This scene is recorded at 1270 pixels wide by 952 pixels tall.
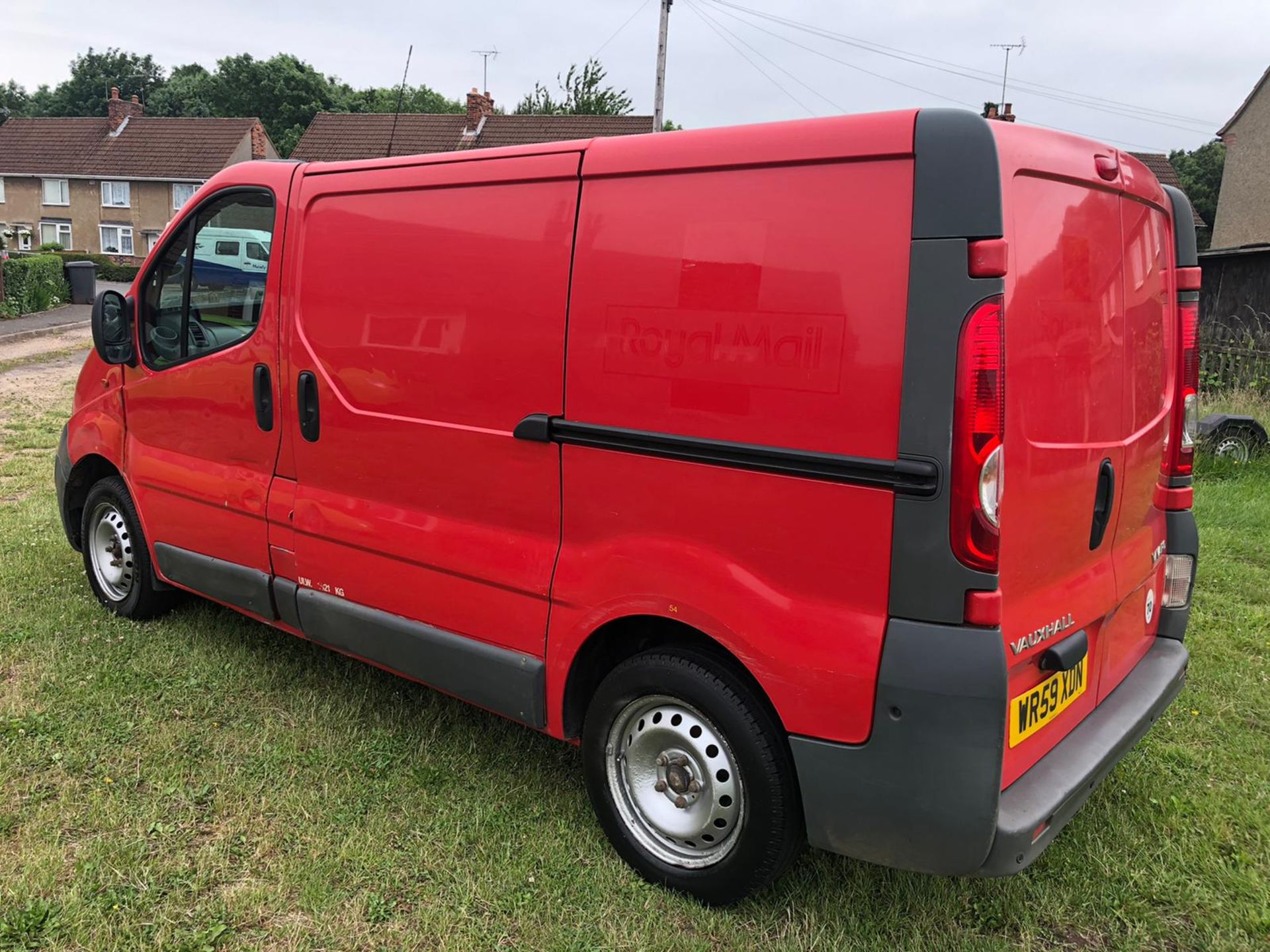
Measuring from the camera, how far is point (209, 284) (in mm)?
4074

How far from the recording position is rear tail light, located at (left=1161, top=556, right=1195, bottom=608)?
3281mm

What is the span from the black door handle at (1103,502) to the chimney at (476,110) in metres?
38.8

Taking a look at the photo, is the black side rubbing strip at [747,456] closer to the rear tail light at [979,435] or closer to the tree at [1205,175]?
the rear tail light at [979,435]

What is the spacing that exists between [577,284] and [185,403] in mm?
2378

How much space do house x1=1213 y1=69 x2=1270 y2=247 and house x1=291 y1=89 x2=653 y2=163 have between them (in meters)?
20.6

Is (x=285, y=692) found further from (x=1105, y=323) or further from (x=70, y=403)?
(x=70, y=403)

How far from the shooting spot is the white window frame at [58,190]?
1956 inches

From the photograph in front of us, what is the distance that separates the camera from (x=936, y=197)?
2.06 metres

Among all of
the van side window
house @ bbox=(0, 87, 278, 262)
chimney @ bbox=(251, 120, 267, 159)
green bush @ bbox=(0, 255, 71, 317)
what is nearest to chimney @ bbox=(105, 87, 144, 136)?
house @ bbox=(0, 87, 278, 262)

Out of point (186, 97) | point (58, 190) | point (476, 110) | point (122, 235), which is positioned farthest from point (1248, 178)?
point (186, 97)

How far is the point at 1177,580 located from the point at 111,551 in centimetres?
502

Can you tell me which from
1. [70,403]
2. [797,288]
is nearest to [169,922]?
[797,288]

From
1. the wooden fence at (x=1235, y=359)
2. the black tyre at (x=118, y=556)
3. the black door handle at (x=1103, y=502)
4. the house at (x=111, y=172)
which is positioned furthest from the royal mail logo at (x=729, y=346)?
the house at (x=111, y=172)

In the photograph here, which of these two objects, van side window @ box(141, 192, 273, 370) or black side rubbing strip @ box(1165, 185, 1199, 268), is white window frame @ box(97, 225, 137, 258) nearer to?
van side window @ box(141, 192, 273, 370)
